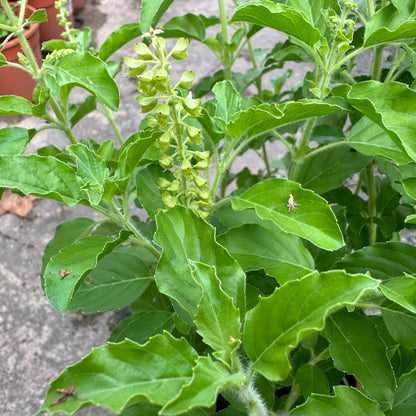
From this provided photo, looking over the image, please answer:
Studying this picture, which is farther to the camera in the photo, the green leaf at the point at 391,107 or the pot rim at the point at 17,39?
the pot rim at the point at 17,39

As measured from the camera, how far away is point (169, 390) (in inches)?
20.1

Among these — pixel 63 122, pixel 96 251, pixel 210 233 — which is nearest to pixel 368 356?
pixel 210 233

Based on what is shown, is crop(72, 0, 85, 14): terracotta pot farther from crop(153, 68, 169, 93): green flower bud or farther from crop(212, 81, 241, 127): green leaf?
crop(153, 68, 169, 93): green flower bud

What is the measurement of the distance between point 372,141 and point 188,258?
13.5 inches

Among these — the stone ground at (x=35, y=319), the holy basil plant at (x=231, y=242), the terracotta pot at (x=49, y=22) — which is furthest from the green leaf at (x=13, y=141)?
the terracotta pot at (x=49, y=22)

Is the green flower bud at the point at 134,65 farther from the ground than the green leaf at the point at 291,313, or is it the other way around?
the green flower bud at the point at 134,65

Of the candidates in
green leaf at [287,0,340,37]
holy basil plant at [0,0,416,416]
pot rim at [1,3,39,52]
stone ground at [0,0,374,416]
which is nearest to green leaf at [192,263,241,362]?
holy basil plant at [0,0,416,416]

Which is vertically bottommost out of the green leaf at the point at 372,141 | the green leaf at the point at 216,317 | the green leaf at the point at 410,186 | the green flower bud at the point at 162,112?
the green leaf at the point at 216,317

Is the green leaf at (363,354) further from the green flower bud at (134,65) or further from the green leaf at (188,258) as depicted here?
the green flower bud at (134,65)

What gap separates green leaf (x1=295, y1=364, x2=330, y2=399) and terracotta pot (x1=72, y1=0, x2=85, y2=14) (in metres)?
2.33

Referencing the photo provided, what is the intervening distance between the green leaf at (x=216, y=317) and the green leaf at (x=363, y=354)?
203 millimetres

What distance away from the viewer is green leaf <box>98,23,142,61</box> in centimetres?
85

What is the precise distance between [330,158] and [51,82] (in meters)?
0.49

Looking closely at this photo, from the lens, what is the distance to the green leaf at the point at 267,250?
70cm
